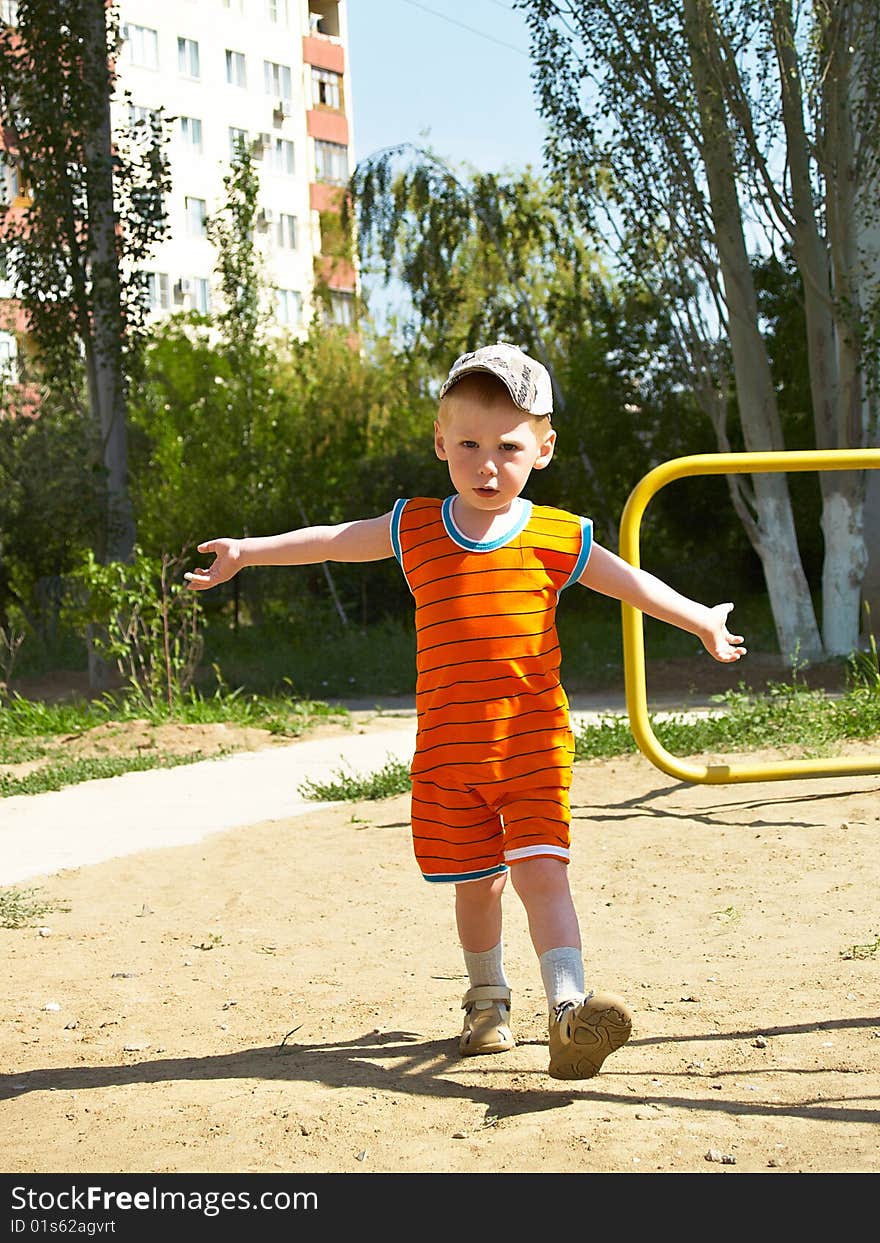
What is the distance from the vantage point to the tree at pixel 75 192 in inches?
517

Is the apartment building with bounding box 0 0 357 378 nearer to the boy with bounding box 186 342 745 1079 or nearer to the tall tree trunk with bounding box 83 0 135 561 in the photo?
the tall tree trunk with bounding box 83 0 135 561

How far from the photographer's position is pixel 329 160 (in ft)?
106

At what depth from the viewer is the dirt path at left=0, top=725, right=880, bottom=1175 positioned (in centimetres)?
276

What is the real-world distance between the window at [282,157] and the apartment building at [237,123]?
1.0 inches

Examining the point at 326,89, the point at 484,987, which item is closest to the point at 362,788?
the point at 484,987

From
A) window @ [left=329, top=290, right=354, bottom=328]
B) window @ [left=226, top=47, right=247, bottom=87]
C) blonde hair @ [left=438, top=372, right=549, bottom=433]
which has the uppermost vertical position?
window @ [left=226, top=47, right=247, bottom=87]

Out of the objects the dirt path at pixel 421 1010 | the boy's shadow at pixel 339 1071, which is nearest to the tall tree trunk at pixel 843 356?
the dirt path at pixel 421 1010

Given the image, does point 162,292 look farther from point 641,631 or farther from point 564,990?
point 564,990

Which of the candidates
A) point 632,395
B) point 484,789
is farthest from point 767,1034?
point 632,395

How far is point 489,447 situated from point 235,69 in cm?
3258

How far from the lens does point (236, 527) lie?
A: 58.2 feet

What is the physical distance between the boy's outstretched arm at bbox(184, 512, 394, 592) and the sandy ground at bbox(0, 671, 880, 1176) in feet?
3.60

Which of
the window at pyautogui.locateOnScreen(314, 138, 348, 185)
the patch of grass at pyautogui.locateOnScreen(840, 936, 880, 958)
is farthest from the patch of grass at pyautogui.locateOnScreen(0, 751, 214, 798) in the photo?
the window at pyautogui.locateOnScreen(314, 138, 348, 185)

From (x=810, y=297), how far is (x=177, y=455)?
986 cm
